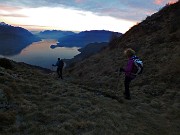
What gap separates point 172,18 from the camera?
34.3m

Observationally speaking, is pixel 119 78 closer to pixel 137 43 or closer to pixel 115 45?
pixel 137 43

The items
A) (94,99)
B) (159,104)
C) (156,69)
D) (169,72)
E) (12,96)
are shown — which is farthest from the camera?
(156,69)

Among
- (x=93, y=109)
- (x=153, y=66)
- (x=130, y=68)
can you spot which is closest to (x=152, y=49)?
(x=153, y=66)

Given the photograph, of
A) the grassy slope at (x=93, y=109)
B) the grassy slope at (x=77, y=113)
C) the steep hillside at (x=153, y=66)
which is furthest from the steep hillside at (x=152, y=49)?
the grassy slope at (x=77, y=113)

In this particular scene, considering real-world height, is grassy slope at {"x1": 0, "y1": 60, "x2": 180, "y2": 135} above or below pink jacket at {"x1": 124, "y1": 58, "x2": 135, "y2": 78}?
below

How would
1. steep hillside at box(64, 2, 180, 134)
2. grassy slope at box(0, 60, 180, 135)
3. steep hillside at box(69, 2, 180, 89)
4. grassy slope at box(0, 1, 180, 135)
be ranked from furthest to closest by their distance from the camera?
1. steep hillside at box(69, 2, 180, 89)
2. steep hillside at box(64, 2, 180, 134)
3. grassy slope at box(0, 1, 180, 135)
4. grassy slope at box(0, 60, 180, 135)

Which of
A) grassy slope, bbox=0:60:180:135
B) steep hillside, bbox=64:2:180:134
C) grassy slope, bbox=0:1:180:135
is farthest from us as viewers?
steep hillside, bbox=64:2:180:134

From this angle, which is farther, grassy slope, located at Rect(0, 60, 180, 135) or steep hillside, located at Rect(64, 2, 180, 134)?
steep hillside, located at Rect(64, 2, 180, 134)

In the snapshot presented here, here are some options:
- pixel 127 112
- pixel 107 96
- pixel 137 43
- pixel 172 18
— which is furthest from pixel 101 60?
pixel 127 112

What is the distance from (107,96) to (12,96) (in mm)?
5099

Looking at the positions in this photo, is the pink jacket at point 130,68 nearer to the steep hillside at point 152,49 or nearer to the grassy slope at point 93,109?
the grassy slope at point 93,109

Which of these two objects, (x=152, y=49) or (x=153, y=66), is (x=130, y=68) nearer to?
(x=153, y=66)

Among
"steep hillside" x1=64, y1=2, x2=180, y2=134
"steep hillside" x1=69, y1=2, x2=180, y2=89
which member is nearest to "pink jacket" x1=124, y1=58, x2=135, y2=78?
"steep hillside" x1=64, y1=2, x2=180, y2=134

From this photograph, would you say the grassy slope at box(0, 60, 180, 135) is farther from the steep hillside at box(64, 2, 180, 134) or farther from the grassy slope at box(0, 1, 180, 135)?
the steep hillside at box(64, 2, 180, 134)
